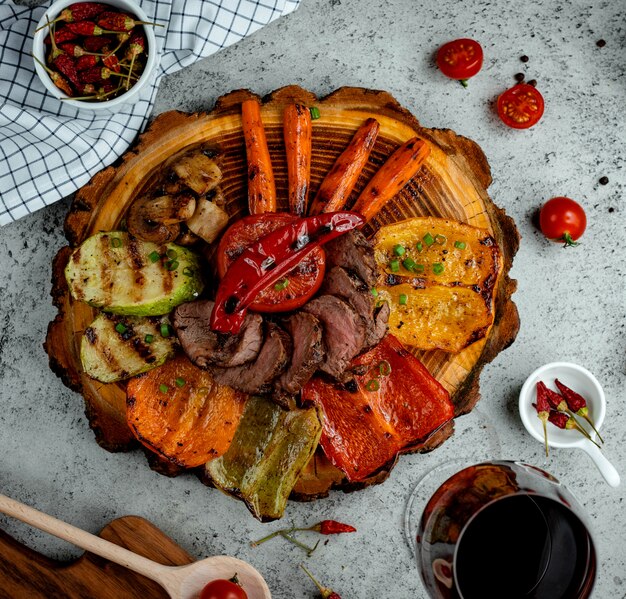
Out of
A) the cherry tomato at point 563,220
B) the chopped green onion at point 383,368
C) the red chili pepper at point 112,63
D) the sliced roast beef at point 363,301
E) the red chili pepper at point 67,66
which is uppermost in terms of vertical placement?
the cherry tomato at point 563,220

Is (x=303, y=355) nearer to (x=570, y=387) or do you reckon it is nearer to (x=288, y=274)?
(x=288, y=274)

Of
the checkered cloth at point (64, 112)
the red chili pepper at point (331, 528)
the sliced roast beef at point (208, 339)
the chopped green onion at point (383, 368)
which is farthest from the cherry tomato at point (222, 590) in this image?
the checkered cloth at point (64, 112)

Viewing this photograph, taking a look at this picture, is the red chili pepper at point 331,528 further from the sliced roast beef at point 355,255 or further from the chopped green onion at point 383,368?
the sliced roast beef at point 355,255

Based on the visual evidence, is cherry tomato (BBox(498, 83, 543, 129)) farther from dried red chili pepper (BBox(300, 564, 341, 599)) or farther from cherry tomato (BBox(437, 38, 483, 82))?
dried red chili pepper (BBox(300, 564, 341, 599))

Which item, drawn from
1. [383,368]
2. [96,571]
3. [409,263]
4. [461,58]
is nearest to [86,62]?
[409,263]

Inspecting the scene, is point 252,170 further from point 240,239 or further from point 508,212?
point 508,212

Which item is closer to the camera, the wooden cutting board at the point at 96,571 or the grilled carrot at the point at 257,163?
the grilled carrot at the point at 257,163

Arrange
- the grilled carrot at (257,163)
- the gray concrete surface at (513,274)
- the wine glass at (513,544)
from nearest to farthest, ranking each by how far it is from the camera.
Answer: the wine glass at (513,544) < the grilled carrot at (257,163) < the gray concrete surface at (513,274)
